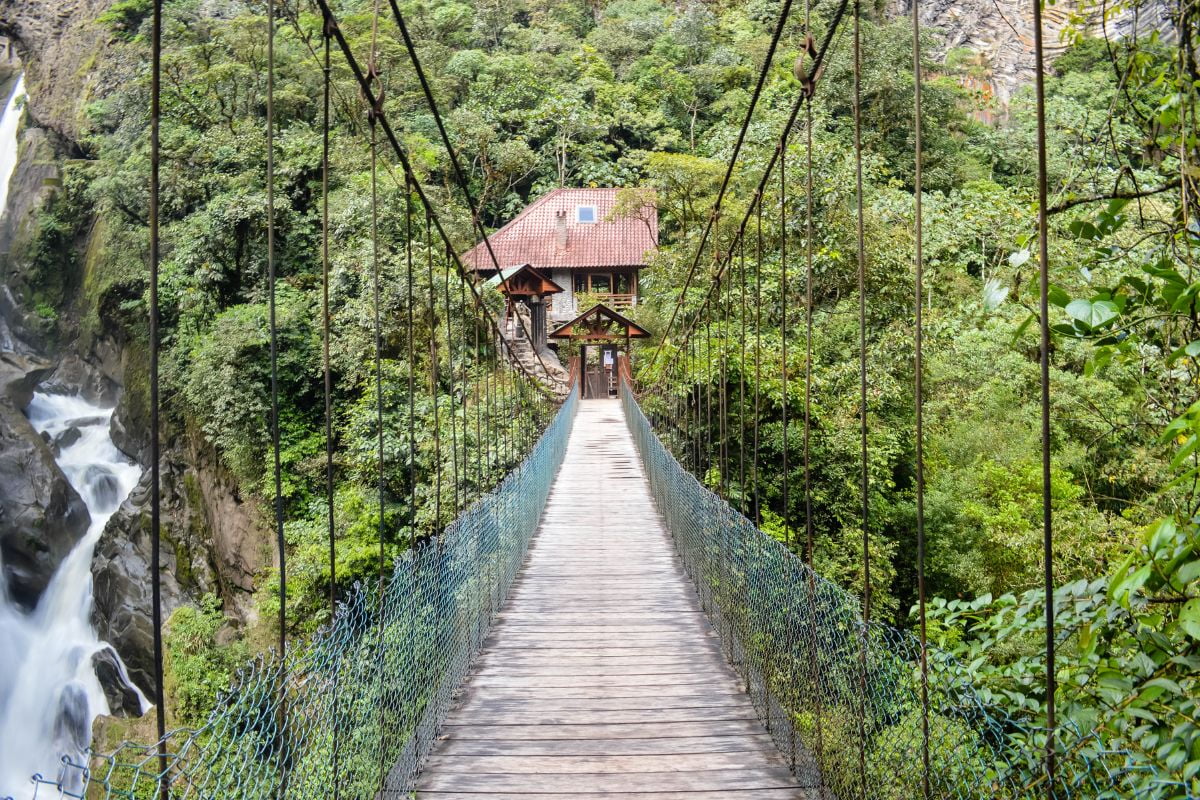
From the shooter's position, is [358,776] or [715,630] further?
[715,630]

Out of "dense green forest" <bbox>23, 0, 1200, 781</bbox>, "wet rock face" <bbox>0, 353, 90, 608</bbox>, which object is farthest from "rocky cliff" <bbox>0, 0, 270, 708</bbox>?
"dense green forest" <bbox>23, 0, 1200, 781</bbox>

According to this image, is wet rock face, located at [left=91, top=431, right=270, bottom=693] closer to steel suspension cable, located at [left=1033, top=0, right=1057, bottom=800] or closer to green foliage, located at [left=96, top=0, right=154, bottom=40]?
green foliage, located at [left=96, top=0, right=154, bottom=40]

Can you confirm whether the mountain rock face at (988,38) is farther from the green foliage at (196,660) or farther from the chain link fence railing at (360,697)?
the chain link fence railing at (360,697)

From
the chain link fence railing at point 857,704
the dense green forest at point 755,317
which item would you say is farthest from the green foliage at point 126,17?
the chain link fence railing at point 857,704

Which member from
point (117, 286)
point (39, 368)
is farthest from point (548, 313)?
point (39, 368)

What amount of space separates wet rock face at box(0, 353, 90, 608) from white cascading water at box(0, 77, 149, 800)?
0.17 meters

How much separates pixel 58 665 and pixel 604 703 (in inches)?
469

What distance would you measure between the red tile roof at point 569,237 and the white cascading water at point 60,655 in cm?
953

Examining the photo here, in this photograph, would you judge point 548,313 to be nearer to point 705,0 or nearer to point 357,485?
point 357,485

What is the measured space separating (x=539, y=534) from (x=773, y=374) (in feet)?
12.3

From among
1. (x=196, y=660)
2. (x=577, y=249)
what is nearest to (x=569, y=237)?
(x=577, y=249)

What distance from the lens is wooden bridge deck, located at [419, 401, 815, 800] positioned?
2.58 metres

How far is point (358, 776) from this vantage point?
273 centimetres

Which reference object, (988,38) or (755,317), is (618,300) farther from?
(988,38)
